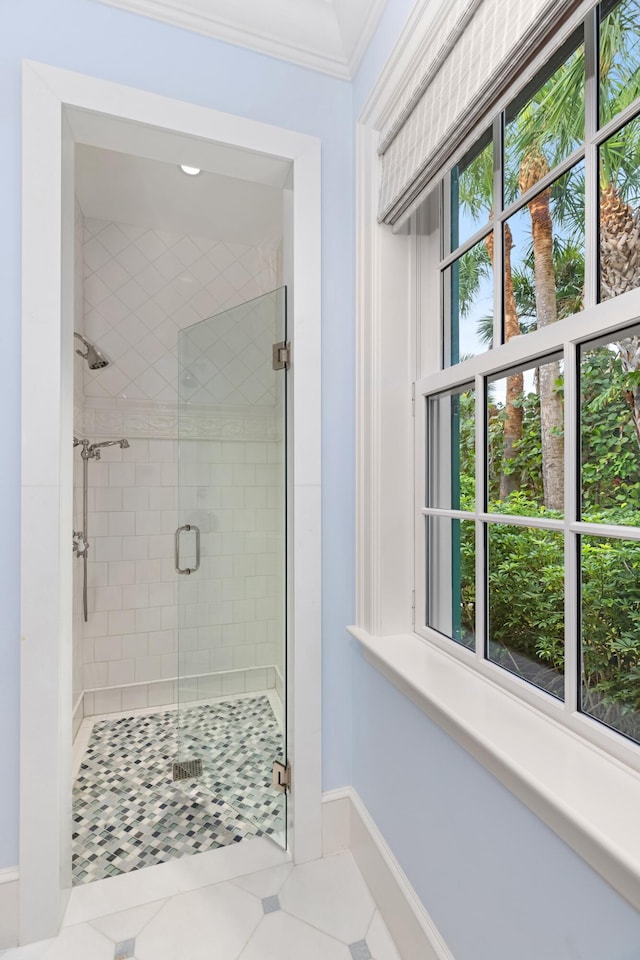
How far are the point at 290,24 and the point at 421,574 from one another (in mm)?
1627

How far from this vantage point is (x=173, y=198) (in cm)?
232

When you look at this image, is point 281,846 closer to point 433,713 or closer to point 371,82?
point 433,713

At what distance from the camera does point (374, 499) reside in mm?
1436

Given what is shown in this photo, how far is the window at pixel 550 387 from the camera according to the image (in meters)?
0.80

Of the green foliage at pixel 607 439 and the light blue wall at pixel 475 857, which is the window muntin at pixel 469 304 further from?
the light blue wall at pixel 475 857

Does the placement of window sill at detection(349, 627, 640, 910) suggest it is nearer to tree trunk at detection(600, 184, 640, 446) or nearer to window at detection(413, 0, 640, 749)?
window at detection(413, 0, 640, 749)

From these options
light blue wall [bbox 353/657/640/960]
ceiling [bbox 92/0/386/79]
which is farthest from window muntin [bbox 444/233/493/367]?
light blue wall [bbox 353/657/640/960]

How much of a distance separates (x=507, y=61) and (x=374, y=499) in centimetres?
99

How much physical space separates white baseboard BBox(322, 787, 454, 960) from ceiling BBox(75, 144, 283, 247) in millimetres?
2225

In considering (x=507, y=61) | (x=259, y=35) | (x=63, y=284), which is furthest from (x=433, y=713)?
(x=259, y=35)

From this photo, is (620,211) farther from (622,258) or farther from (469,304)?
(469,304)

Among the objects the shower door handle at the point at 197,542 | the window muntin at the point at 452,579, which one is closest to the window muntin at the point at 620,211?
the window muntin at the point at 452,579

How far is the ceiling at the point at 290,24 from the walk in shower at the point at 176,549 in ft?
2.23

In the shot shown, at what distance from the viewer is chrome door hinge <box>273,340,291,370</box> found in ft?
5.04
